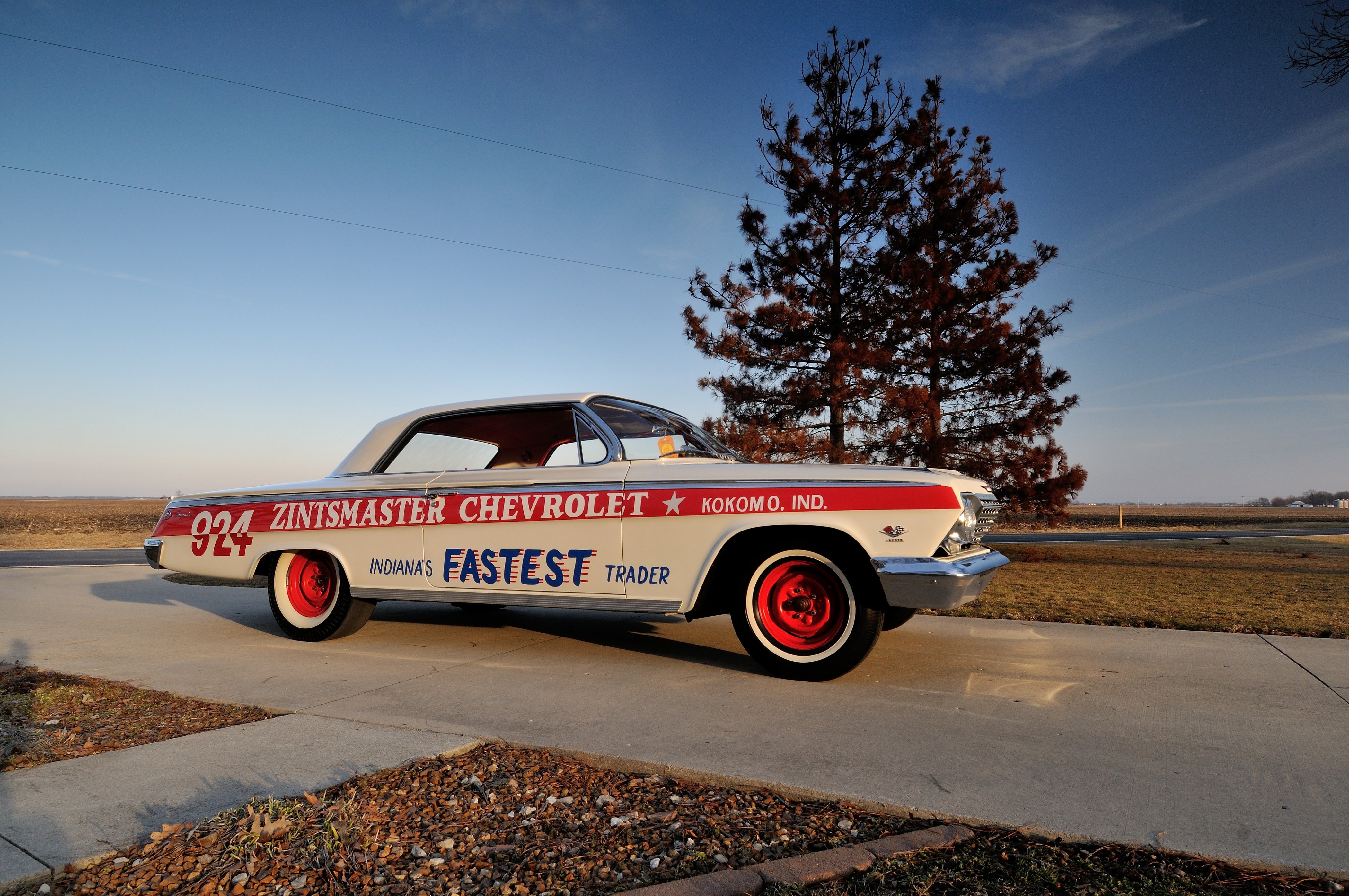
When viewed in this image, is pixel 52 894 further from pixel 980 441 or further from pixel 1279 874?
pixel 980 441

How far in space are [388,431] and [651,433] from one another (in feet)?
7.08

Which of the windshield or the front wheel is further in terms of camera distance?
the windshield

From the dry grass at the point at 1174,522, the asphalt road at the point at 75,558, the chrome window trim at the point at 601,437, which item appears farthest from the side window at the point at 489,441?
the asphalt road at the point at 75,558

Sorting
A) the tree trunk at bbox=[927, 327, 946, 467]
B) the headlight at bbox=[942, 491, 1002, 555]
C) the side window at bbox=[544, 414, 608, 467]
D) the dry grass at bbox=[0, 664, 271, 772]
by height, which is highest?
the tree trunk at bbox=[927, 327, 946, 467]

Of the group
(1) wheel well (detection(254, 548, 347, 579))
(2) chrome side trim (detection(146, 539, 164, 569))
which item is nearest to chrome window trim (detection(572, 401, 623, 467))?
(1) wheel well (detection(254, 548, 347, 579))

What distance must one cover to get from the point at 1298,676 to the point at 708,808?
3.84m

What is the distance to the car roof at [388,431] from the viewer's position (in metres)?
5.67

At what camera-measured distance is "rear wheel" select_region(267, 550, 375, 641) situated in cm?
575

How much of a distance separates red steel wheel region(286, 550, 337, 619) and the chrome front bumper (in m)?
4.12

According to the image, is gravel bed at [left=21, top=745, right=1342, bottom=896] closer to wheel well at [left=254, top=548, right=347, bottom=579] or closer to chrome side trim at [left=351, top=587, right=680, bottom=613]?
chrome side trim at [left=351, top=587, right=680, bottom=613]

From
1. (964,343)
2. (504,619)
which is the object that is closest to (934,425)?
(964,343)

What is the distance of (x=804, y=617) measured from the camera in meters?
4.54

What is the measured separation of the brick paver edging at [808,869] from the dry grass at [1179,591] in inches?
190

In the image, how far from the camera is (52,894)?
2037 mm
